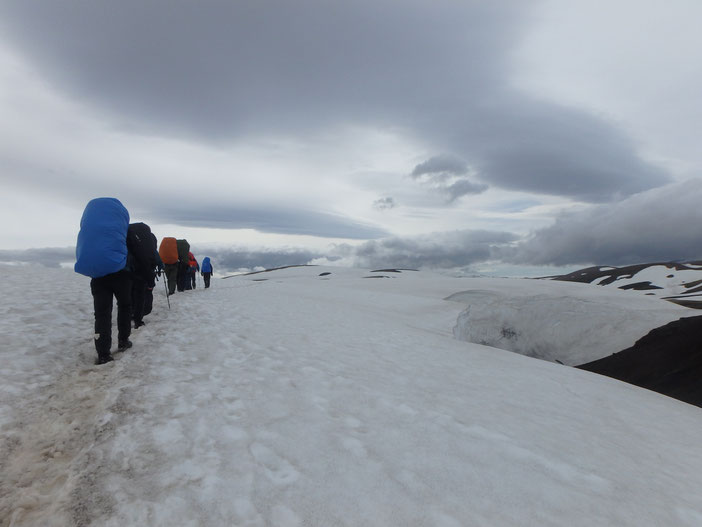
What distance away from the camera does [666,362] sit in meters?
9.70

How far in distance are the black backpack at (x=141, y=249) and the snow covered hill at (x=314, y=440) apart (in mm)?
1567

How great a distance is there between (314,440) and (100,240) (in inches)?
195

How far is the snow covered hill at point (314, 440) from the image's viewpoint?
2697 mm

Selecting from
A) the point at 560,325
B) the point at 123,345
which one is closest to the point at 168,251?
the point at 123,345

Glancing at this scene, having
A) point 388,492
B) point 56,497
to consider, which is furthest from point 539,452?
point 56,497

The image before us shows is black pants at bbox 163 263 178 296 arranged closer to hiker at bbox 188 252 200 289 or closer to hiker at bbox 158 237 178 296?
hiker at bbox 158 237 178 296

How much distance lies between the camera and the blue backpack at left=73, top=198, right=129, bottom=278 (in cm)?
559

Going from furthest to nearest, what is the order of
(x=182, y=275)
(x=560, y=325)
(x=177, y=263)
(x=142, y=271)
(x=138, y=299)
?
(x=182, y=275) → (x=177, y=263) → (x=560, y=325) → (x=138, y=299) → (x=142, y=271)

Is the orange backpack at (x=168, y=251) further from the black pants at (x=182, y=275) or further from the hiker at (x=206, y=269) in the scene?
the hiker at (x=206, y=269)

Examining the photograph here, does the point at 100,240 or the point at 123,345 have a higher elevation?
the point at 100,240

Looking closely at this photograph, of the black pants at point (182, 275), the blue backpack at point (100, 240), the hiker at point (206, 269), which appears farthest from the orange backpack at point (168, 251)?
the blue backpack at point (100, 240)

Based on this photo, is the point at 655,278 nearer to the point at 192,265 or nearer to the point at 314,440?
the point at 192,265

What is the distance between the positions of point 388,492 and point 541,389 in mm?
4799

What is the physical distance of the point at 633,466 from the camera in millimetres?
3807
